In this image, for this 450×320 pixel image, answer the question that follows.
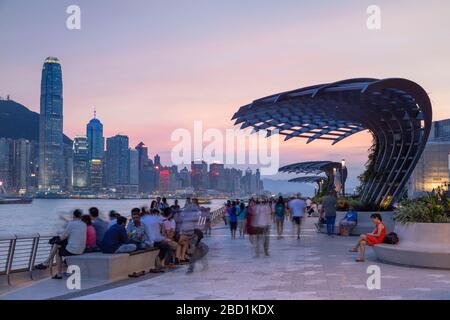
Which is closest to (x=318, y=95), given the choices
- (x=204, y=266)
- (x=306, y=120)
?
(x=306, y=120)

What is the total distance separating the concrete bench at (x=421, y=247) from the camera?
12336 mm

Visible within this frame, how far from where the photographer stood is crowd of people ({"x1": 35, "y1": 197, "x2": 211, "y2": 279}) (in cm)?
1147

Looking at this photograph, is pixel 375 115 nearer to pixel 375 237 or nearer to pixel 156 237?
pixel 375 237

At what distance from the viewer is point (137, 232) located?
42.9 ft

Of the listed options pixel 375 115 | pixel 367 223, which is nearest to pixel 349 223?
pixel 367 223

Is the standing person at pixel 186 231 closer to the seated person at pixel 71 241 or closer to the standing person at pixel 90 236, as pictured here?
the standing person at pixel 90 236

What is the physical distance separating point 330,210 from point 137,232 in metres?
11.2

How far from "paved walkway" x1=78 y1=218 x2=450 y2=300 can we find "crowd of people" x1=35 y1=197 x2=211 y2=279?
583 millimetres

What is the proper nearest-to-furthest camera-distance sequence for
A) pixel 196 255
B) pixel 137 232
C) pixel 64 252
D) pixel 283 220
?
1. pixel 64 252
2. pixel 196 255
3. pixel 137 232
4. pixel 283 220

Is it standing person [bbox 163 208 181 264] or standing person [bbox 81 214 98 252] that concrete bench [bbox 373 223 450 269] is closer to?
standing person [bbox 163 208 181 264]

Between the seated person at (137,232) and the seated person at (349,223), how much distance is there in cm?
1082

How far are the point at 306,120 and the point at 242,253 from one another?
13913mm

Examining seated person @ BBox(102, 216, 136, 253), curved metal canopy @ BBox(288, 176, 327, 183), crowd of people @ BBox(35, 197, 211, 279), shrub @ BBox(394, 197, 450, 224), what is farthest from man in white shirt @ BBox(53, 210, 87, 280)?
curved metal canopy @ BBox(288, 176, 327, 183)
